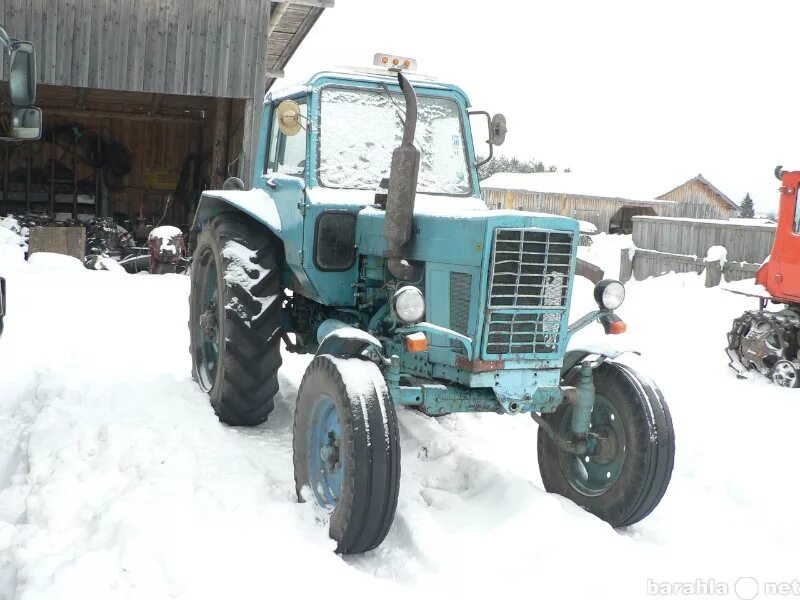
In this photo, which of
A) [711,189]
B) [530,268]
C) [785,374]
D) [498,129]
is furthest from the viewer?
[711,189]

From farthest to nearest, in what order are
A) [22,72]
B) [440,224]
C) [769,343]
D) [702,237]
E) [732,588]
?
[702,237] < [769,343] < [22,72] < [440,224] < [732,588]

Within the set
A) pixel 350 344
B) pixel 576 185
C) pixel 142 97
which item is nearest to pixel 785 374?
pixel 350 344

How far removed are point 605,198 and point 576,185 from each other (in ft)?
12.4

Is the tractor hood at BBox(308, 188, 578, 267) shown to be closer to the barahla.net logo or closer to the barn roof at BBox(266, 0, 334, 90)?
the barahla.net logo

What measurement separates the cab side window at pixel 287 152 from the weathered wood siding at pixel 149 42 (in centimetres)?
827

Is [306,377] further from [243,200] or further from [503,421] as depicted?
[503,421]

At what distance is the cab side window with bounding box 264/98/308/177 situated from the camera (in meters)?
5.05

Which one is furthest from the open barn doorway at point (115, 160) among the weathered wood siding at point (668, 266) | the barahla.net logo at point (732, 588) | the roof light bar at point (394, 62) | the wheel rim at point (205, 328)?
the barahla.net logo at point (732, 588)

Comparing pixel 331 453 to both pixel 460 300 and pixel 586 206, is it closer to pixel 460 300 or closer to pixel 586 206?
pixel 460 300

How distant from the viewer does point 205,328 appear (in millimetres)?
5852

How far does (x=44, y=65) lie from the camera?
41.3 ft

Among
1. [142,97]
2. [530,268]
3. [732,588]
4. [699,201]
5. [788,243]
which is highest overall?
[699,201]

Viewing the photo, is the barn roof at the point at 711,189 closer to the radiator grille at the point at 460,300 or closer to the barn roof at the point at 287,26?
the barn roof at the point at 287,26

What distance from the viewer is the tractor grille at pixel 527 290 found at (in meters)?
3.99
